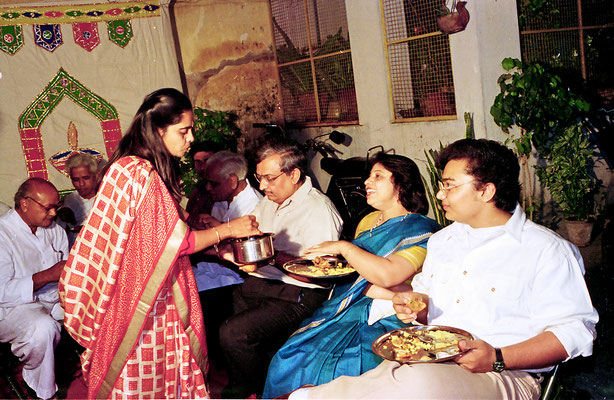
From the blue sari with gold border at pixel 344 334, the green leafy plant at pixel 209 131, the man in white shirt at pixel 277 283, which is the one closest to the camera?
the blue sari with gold border at pixel 344 334

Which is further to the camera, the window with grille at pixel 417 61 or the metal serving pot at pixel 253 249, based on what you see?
the window with grille at pixel 417 61

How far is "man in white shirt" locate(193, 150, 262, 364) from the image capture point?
4.14 metres

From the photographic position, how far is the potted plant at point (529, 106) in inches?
210

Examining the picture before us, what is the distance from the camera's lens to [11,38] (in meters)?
6.61

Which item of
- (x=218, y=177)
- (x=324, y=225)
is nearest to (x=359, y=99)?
(x=218, y=177)

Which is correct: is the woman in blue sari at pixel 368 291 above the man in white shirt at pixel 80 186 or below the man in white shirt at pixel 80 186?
below

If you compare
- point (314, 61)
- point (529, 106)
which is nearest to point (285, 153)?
point (529, 106)

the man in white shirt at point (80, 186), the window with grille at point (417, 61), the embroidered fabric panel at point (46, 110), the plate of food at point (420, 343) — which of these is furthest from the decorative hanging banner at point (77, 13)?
the plate of food at point (420, 343)

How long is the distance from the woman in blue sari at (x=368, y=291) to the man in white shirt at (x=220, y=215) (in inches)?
43.6

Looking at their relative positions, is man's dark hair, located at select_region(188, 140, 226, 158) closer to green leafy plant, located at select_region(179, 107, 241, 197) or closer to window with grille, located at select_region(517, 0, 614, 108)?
green leafy plant, located at select_region(179, 107, 241, 197)

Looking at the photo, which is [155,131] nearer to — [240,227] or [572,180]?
[240,227]

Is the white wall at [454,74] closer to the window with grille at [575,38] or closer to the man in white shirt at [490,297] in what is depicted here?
the window with grille at [575,38]

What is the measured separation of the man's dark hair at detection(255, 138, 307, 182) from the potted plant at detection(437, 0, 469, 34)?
99.8 inches

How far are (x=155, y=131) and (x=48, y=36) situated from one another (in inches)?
192
